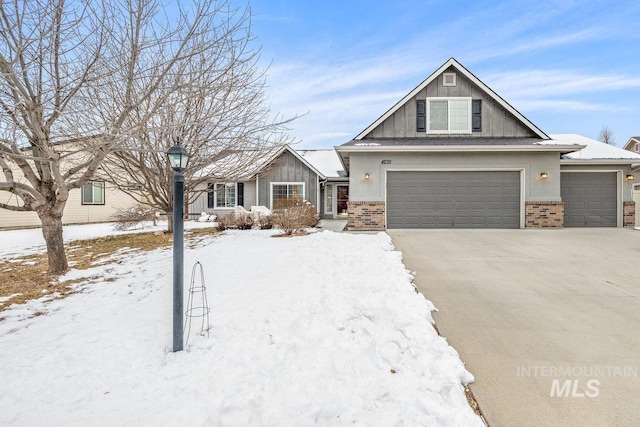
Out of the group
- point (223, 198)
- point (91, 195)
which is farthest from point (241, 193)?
point (91, 195)

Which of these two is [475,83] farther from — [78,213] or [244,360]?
[78,213]

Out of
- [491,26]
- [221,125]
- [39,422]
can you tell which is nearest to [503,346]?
[39,422]

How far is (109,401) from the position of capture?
2264 millimetres

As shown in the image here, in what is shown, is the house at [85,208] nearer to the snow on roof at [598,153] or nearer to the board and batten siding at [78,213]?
the board and batten siding at [78,213]

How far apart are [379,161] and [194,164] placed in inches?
257

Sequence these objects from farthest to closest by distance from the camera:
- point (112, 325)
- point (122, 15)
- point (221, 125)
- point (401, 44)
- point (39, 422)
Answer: point (401, 44) < point (221, 125) < point (122, 15) < point (112, 325) < point (39, 422)

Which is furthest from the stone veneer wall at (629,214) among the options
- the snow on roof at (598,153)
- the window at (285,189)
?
the window at (285,189)

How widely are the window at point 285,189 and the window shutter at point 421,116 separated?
23.0 ft

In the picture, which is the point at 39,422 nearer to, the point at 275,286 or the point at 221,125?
the point at 275,286

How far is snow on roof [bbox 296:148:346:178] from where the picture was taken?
58.8 feet

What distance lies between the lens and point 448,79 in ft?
40.4

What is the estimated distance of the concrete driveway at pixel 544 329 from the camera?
2.12 metres

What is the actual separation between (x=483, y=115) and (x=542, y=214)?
4372 millimetres

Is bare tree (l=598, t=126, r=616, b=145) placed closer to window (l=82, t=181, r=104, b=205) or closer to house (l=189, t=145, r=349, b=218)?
house (l=189, t=145, r=349, b=218)
